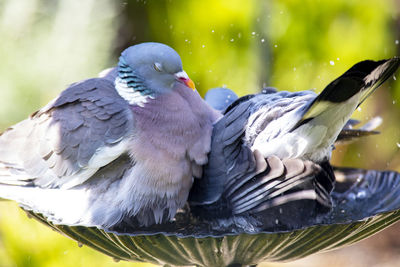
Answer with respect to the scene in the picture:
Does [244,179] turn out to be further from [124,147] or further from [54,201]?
[54,201]

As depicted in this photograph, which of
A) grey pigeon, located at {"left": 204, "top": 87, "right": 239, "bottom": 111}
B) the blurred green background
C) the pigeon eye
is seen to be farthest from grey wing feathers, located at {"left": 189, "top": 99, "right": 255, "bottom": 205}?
the blurred green background

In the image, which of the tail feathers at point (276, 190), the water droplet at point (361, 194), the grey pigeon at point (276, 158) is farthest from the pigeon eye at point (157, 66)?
the water droplet at point (361, 194)

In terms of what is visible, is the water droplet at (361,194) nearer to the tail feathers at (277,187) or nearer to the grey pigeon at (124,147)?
the tail feathers at (277,187)

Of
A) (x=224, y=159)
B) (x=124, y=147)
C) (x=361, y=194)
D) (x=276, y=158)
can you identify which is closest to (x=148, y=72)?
(x=124, y=147)

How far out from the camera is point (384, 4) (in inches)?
153

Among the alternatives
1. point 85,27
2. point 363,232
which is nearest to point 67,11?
point 85,27

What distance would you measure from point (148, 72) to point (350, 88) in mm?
670

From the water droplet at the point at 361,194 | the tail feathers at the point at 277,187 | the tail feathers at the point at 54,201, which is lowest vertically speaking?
the water droplet at the point at 361,194

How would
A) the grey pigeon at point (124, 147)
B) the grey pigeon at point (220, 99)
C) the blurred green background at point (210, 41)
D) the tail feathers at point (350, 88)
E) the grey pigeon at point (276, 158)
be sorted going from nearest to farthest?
1. the tail feathers at point (350, 88)
2. the grey pigeon at point (276, 158)
3. the grey pigeon at point (124, 147)
4. the grey pigeon at point (220, 99)
5. the blurred green background at point (210, 41)

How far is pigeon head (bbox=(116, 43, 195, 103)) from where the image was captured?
171 centimetres

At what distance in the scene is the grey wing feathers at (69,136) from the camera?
168 centimetres

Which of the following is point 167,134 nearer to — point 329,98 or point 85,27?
point 329,98

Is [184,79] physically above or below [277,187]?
above

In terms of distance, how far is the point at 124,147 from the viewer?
1666mm
